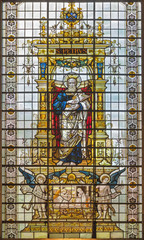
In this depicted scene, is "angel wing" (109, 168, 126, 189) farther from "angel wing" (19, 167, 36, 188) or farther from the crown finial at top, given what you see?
the crown finial at top

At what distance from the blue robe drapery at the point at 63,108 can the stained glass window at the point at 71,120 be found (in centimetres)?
2

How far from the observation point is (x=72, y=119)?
6.64 metres

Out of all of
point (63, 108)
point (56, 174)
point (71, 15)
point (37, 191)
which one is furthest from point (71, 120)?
point (71, 15)

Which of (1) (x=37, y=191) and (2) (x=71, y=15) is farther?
(2) (x=71, y=15)

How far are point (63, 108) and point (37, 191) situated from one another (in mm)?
1786

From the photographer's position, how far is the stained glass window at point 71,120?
6559 mm

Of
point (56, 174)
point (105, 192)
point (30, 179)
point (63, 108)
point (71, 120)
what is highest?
point (63, 108)

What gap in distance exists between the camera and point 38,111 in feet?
21.8

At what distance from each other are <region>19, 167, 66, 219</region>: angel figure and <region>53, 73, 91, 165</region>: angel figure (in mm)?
422

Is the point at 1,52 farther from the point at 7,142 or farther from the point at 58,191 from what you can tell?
the point at 58,191

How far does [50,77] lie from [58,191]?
2362 mm

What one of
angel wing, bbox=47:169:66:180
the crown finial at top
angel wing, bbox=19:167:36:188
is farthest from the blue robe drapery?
the crown finial at top

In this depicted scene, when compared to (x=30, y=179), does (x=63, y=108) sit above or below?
above

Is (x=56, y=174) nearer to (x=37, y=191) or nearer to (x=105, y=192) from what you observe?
(x=37, y=191)
